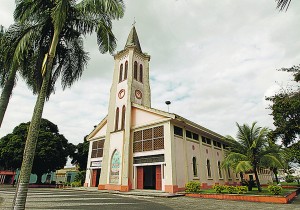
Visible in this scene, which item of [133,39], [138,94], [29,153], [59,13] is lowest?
[29,153]

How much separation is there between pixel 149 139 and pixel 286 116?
1446 centimetres

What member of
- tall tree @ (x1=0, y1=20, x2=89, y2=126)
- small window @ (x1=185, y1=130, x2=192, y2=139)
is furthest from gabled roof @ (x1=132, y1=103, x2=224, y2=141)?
tall tree @ (x1=0, y1=20, x2=89, y2=126)

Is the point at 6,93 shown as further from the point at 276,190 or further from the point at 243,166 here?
the point at 243,166

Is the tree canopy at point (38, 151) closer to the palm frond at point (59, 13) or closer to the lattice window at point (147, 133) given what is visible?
the lattice window at point (147, 133)

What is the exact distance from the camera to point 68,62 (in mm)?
9758

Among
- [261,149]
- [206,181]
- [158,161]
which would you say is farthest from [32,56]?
[206,181]

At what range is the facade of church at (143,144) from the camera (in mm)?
19188

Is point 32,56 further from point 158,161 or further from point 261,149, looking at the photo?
point 261,149

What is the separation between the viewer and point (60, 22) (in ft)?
24.7

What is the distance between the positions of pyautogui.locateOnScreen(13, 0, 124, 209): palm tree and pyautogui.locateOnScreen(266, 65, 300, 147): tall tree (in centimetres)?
1716

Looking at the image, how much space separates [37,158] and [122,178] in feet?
56.7

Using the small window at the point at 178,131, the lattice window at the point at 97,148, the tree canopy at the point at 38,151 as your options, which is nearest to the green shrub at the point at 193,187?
the small window at the point at 178,131

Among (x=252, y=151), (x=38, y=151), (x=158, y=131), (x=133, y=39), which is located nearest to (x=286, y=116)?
(x=252, y=151)

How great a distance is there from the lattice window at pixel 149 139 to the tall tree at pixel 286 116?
1232cm
